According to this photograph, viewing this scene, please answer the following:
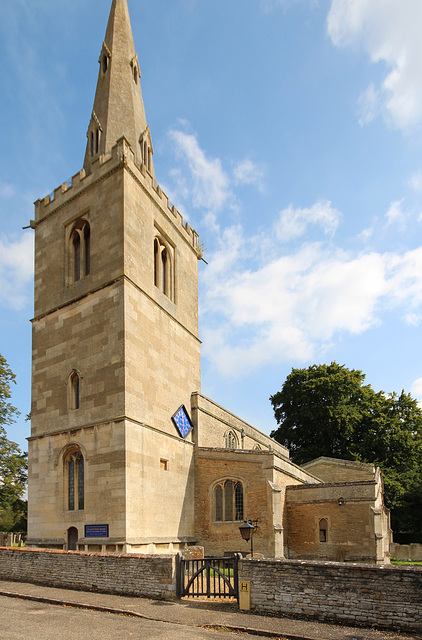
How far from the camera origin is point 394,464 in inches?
1660

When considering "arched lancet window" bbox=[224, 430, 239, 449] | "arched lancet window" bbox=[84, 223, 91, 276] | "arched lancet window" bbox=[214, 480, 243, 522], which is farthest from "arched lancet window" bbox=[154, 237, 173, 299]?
"arched lancet window" bbox=[214, 480, 243, 522]

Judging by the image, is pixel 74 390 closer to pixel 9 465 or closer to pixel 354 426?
pixel 9 465

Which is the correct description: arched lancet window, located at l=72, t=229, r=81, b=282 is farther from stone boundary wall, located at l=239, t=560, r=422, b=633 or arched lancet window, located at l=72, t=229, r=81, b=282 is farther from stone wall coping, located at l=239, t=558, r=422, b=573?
stone boundary wall, located at l=239, t=560, r=422, b=633

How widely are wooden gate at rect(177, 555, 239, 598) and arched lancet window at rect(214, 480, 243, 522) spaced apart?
879cm

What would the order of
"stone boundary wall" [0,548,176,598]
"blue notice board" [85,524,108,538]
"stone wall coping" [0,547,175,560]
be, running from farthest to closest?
"blue notice board" [85,524,108,538]
"stone wall coping" [0,547,175,560]
"stone boundary wall" [0,548,176,598]

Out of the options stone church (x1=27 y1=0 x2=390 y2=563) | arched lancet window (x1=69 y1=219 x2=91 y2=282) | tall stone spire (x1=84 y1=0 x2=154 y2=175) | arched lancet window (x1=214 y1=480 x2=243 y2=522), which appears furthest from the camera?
tall stone spire (x1=84 y1=0 x2=154 y2=175)

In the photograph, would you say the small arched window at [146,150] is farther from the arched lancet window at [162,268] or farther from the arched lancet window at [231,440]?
the arched lancet window at [231,440]

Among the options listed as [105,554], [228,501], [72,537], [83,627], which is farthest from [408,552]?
[83,627]

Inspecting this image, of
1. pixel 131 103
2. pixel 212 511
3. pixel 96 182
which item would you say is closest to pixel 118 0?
pixel 131 103

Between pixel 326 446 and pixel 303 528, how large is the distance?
2202cm

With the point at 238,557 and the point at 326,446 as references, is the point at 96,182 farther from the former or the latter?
the point at 326,446

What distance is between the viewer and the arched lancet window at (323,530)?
23.4 m

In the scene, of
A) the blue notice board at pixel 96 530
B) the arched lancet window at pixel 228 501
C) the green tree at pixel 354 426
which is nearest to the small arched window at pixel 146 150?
the arched lancet window at pixel 228 501

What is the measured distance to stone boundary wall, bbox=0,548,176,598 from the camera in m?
13.0
